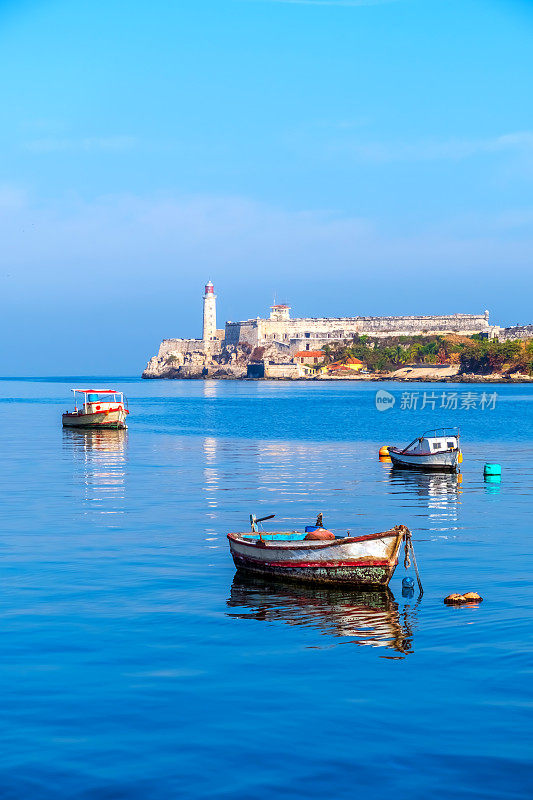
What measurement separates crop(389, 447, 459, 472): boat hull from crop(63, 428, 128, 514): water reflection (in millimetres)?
12458

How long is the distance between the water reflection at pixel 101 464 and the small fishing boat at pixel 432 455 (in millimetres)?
12557

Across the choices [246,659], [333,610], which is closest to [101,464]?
[333,610]

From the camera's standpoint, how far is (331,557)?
1897cm

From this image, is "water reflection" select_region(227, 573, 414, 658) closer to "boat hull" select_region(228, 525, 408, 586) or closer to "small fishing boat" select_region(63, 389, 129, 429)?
"boat hull" select_region(228, 525, 408, 586)

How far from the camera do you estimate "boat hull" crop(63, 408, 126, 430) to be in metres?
66.7

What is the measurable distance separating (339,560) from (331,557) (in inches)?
6.7

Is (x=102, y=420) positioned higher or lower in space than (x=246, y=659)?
higher

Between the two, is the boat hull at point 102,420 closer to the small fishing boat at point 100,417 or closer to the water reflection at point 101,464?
the small fishing boat at point 100,417

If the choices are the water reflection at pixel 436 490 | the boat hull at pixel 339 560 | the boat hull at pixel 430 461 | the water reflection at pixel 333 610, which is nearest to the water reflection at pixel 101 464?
the water reflection at pixel 436 490

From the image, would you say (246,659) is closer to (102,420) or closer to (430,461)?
(430,461)

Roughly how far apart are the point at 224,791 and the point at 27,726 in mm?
3038

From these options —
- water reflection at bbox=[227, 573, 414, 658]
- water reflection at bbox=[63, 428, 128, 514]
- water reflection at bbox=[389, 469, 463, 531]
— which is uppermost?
water reflection at bbox=[63, 428, 128, 514]

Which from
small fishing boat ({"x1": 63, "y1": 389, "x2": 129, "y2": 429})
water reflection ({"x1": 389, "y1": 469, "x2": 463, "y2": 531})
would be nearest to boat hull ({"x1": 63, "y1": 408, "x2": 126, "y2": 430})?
small fishing boat ({"x1": 63, "y1": 389, "x2": 129, "y2": 429})

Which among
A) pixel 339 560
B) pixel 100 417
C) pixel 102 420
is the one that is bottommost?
pixel 339 560
